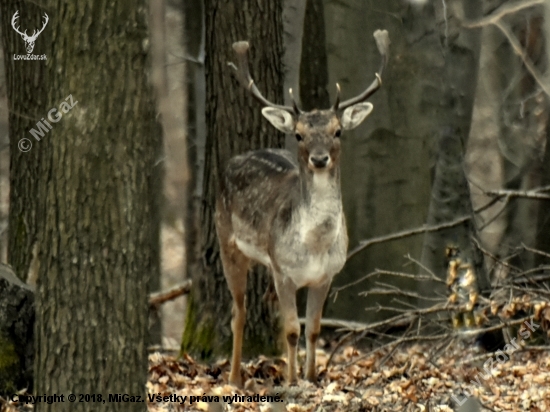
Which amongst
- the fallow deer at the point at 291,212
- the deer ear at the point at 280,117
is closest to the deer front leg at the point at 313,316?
the fallow deer at the point at 291,212

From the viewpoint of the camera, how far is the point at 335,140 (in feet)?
25.3

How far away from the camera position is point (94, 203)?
595 cm

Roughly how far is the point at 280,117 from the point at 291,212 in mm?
730

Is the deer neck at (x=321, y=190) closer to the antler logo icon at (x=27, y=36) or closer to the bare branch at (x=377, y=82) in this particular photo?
the bare branch at (x=377, y=82)

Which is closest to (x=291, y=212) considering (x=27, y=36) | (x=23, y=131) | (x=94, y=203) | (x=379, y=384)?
(x=379, y=384)

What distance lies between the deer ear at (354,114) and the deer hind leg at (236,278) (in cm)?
150

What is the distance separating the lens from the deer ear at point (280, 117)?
25.9 ft

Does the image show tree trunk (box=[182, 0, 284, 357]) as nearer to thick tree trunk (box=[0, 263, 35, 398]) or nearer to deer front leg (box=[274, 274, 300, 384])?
deer front leg (box=[274, 274, 300, 384])

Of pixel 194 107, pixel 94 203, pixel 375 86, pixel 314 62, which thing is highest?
pixel 314 62

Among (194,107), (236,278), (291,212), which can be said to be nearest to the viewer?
(291,212)

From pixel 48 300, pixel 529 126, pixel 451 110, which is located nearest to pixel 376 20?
pixel 451 110

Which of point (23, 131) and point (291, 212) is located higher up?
point (23, 131)

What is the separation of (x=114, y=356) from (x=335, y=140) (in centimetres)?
249

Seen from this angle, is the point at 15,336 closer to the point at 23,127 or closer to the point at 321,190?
the point at 321,190
